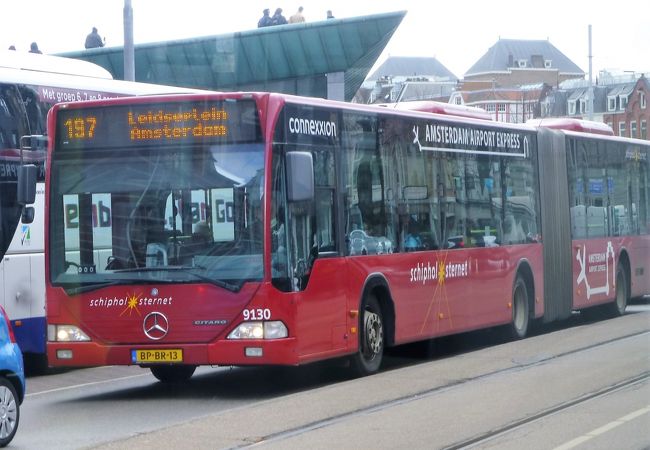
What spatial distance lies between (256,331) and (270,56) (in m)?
21.6

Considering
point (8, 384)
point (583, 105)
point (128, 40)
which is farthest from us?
point (583, 105)

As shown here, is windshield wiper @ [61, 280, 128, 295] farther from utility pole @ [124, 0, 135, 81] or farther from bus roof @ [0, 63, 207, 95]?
utility pole @ [124, 0, 135, 81]

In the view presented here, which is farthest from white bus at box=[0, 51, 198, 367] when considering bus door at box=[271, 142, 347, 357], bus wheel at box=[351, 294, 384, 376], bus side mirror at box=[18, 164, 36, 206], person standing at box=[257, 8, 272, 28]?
person standing at box=[257, 8, 272, 28]

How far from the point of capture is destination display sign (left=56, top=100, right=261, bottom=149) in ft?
42.7

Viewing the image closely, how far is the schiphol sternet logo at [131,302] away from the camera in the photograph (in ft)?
42.6

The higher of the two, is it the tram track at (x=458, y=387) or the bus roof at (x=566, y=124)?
the bus roof at (x=566, y=124)

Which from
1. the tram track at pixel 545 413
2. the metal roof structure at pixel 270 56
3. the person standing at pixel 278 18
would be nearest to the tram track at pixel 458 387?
the tram track at pixel 545 413

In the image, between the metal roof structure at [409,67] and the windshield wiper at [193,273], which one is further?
the metal roof structure at [409,67]

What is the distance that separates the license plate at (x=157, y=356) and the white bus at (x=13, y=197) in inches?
126

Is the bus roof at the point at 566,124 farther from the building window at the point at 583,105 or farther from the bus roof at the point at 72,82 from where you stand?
the building window at the point at 583,105

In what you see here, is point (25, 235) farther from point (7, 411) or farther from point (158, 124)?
point (7, 411)

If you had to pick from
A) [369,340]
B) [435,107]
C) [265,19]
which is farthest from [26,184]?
[265,19]

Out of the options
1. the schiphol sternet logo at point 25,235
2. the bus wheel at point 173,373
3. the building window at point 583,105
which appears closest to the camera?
the bus wheel at point 173,373

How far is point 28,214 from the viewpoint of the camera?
50.7 ft
